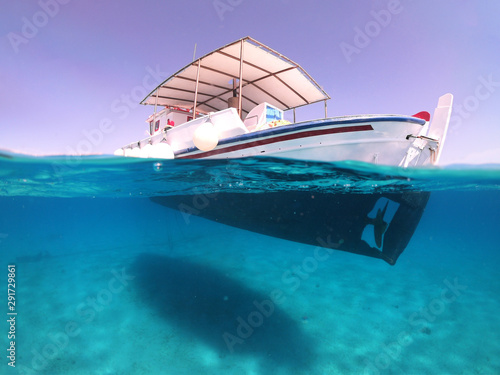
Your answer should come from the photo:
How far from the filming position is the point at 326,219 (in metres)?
9.34

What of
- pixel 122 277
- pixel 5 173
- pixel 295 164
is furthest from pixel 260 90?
pixel 5 173

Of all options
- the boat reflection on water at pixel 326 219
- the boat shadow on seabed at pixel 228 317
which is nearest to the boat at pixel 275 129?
the boat reflection on water at pixel 326 219

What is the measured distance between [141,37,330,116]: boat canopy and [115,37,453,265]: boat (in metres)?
0.04

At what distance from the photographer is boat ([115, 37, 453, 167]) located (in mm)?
5262

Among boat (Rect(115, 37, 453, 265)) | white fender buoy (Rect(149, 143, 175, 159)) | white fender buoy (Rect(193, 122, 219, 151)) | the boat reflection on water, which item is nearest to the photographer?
boat (Rect(115, 37, 453, 265))

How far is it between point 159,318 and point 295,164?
6.46 meters

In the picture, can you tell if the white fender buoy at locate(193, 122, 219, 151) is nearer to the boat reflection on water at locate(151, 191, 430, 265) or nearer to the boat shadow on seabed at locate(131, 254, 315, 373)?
the boat reflection on water at locate(151, 191, 430, 265)

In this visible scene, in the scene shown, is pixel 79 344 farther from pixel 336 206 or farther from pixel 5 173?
pixel 336 206

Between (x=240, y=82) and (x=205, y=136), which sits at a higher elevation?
(x=240, y=82)

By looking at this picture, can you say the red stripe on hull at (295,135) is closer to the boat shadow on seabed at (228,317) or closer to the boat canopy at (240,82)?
the boat canopy at (240,82)

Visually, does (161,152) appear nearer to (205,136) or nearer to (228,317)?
(205,136)

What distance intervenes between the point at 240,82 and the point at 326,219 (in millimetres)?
6479

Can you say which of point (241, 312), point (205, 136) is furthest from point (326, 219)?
point (205, 136)

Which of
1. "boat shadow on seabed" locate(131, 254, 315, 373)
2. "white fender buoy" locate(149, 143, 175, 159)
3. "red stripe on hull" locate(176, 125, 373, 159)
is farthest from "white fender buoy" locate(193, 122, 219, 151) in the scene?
"boat shadow on seabed" locate(131, 254, 315, 373)
